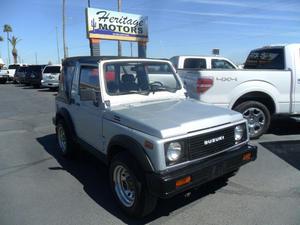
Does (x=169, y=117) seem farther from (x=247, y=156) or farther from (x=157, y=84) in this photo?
(x=157, y=84)

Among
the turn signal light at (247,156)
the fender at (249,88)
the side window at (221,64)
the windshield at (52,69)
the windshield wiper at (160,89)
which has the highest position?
the windshield at (52,69)

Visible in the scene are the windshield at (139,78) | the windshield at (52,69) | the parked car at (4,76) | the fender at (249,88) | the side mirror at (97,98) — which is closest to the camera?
the side mirror at (97,98)

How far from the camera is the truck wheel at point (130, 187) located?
130 inches

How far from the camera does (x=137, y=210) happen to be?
3.41m

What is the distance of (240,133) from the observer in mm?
3941

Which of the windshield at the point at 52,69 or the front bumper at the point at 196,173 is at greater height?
the windshield at the point at 52,69

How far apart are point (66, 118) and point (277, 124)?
574 cm

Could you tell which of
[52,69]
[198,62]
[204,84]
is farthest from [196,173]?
[52,69]

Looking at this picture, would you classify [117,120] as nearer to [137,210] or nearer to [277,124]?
[137,210]

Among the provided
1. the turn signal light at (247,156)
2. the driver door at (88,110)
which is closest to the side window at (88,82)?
the driver door at (88,110)

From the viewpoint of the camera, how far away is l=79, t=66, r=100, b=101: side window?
4.29 metres

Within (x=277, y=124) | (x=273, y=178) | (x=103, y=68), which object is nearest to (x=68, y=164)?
(x=103, y=68)

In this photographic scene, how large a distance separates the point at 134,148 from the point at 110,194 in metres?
1.27

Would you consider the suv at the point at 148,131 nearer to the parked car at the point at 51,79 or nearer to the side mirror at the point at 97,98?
the side mirror at the point at 97,98
